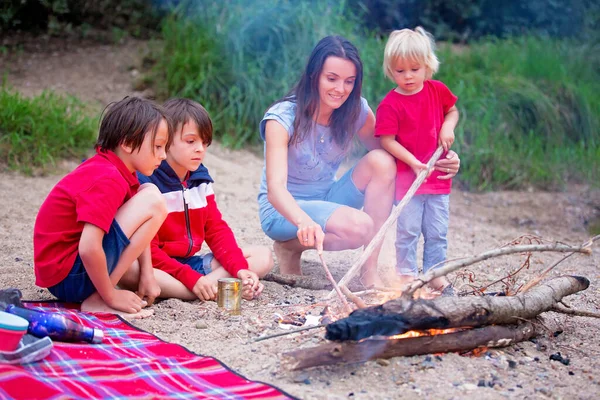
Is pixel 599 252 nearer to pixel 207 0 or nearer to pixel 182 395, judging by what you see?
pixel 182 395

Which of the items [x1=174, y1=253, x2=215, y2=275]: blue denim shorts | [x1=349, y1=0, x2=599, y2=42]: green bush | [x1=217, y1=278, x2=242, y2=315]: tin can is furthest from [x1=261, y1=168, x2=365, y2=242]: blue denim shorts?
[x1=349, y1=0, x2=599, y2=42]: green bush

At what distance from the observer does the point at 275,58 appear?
22.5ft

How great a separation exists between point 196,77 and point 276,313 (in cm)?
396

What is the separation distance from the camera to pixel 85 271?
9.61 feet

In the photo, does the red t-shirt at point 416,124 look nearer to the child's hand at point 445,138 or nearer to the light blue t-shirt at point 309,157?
the child's hand at point 445,138

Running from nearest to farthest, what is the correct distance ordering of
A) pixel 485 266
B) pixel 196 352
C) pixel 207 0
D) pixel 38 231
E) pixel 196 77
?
1. pixel 196 352
2. pixel 38 231
3. pixel 485 266
4. pixel 196 77
5. pixel 207 0

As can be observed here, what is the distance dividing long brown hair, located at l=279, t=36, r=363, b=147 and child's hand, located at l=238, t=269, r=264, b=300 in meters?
0.70

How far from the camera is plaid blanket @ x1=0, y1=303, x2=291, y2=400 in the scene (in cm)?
221

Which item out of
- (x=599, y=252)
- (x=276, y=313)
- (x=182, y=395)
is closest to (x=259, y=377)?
(x=182, y=395)

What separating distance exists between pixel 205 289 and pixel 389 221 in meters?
0.88

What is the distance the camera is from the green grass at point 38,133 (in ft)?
17.5

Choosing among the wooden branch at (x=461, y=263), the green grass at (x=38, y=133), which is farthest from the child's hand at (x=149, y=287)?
the green grass at (x=38, y=133)

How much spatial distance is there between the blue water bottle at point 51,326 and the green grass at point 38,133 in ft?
9.68

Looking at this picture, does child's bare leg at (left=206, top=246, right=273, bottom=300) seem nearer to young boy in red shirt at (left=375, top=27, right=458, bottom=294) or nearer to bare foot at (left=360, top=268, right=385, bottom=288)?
bare foot at (left=360, top=268, right=385, bottom=288)
